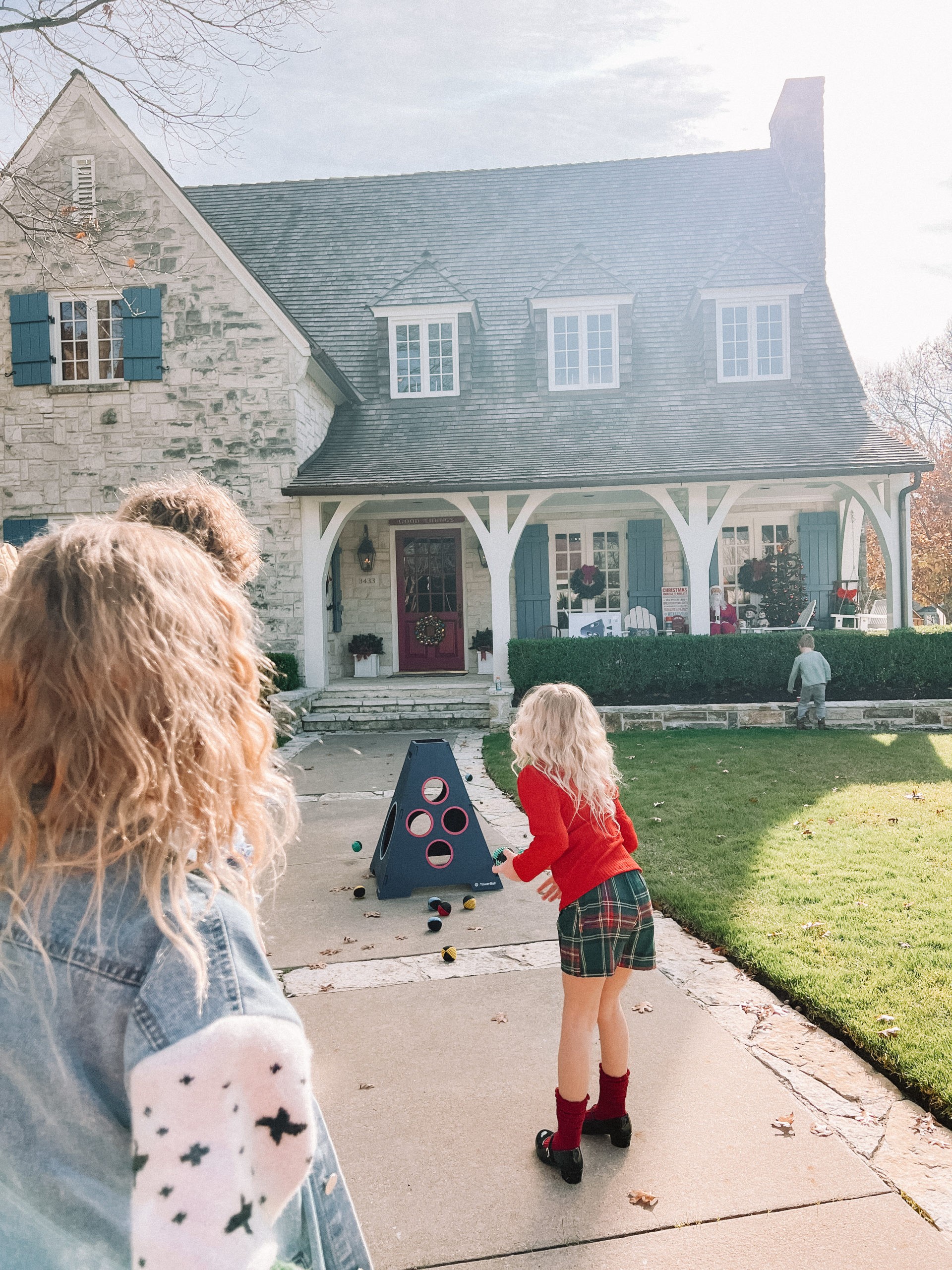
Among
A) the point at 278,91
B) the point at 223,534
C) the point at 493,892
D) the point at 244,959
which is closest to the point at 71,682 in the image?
the point at 244,959

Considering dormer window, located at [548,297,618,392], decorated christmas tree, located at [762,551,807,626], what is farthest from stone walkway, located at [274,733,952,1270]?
dormer window, located at [548,297,618,392]

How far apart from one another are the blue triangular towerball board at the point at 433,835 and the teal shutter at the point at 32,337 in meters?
10.1

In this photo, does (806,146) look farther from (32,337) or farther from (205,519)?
(205,519)

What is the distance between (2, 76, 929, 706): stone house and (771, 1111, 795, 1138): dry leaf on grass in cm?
943

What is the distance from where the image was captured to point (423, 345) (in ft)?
47.4

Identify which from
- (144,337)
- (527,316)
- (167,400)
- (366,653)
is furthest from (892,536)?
(144,337)

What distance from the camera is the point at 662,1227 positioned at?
7.63 ft

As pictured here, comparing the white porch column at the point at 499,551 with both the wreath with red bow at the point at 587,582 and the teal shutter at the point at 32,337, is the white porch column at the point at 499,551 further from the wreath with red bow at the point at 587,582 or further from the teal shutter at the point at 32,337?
the teal shutter at the point at 32,337

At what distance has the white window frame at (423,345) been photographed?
14320 millimetres

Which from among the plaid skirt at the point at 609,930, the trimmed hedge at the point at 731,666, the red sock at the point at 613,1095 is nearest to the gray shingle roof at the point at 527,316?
the trimmed hedge at the point at 731,666

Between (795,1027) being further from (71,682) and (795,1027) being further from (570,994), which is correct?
(71,682)

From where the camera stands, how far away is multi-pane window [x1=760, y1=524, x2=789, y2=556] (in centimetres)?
1481

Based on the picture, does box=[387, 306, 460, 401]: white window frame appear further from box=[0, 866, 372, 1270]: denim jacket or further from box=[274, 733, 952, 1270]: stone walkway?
box=[0, 866, 372, 1270]: denim jacket

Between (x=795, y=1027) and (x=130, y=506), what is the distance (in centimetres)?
306
